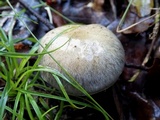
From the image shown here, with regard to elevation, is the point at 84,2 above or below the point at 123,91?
above

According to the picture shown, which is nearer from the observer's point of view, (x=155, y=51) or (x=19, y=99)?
(x=19, y=99)

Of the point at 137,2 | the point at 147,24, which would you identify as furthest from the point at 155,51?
the point at 137,2

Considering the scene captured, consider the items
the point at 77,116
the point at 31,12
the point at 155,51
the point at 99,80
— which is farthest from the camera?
the point at 31,12

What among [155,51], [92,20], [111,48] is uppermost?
[111,48]

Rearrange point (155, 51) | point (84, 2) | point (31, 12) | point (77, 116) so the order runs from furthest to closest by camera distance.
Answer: point (84, 2), point (31, 12), point (155, 51), point (77, 116)

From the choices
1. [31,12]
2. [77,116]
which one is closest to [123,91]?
[77,116]

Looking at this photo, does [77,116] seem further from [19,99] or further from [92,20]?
[92,20]

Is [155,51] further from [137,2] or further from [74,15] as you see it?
[74,15]
